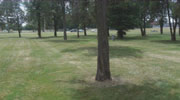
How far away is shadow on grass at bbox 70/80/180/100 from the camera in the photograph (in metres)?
4.53

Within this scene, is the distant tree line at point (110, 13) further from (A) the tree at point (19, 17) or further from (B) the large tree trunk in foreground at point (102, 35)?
(B) the large tree trunk in foreground at point (102, 35)

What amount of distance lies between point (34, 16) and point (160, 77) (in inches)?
1288

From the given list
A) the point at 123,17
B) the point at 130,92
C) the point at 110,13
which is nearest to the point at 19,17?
the point at 110,13

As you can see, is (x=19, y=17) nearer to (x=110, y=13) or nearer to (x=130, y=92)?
(x=110, y=13)

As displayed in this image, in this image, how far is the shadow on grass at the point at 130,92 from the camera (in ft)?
14.9

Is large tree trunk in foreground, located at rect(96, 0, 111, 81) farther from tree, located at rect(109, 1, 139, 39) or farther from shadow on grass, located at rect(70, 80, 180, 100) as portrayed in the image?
tree, located at rect(109, 1, 139, 39)

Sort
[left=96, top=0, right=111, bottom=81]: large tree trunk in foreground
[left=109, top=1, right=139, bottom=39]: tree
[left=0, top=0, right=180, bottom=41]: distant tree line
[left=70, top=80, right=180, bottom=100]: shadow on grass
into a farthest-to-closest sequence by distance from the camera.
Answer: [left=109, top=1, right=139, bottom=39]: tree
[left=0, top=0, right=180, bottom=41]: distant tree line
[left=96, top=0, right=111, bottom=81]: large tree trunk in foreground
[left=70, top=80, right=180, bottom=100]: shadow on grass

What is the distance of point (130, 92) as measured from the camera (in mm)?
4859

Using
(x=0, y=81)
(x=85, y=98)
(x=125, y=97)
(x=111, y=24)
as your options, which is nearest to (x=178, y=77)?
(x=125, y=97)

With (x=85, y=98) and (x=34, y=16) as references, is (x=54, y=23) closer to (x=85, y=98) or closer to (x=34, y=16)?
(x=34, y=16)

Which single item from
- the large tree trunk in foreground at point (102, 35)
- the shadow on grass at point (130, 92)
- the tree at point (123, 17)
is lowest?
the shadow on grass at point (130, 92)

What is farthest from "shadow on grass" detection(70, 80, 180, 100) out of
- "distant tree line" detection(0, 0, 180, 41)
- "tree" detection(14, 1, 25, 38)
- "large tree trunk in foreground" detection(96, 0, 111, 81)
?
"tree" detection(14, 1, 25, 38)

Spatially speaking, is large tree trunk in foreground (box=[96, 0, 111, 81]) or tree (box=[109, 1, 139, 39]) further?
tree (box=[109, 1, 139, 39])

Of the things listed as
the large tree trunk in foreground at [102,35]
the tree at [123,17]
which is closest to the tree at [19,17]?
the tree at [123,17]
